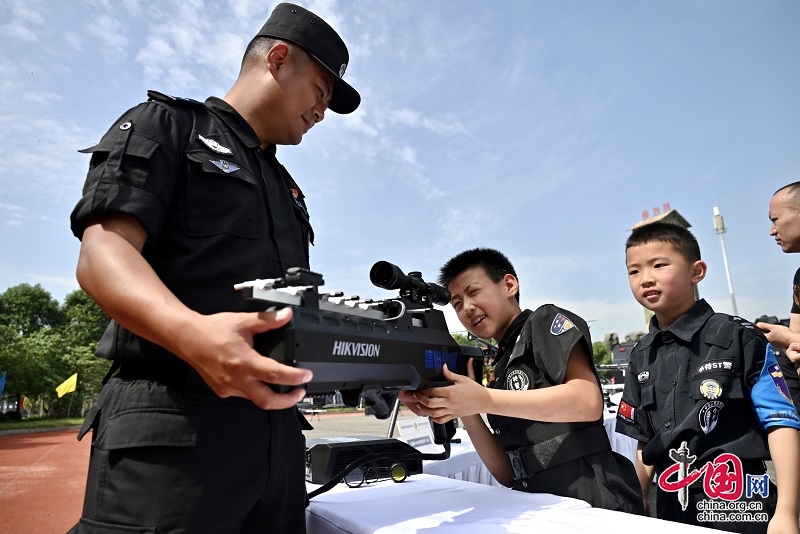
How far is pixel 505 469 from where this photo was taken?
2123 millimetres

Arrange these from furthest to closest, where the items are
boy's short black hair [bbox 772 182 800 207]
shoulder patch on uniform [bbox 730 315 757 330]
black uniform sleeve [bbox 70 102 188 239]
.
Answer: boy's short black hair [bbox 772 182 800 207] < shoulder patch on uniform [bbox 730 315 757 330] < black uniform sleeve [bbox 70 102 188 239]

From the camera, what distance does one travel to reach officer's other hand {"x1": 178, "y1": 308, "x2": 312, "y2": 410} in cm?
81

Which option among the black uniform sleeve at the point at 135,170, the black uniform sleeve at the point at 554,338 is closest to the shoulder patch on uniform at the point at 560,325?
the black uniform sleeve at the point at 554,338

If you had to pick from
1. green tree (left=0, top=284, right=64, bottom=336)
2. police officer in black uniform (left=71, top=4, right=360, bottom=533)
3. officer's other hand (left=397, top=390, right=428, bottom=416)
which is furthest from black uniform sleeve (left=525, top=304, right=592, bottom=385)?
green tree (left=0, top=284, right=64, bottom=336)

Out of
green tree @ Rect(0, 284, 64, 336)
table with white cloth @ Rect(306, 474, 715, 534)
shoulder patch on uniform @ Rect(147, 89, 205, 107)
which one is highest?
green tree @ Rect(0, 284, 64, 336)

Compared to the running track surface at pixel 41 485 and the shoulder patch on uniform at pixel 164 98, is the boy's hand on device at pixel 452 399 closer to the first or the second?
the shoulder patch on uniform at pixel 164 98

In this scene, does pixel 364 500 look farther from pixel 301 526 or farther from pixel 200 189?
pixel 200 189

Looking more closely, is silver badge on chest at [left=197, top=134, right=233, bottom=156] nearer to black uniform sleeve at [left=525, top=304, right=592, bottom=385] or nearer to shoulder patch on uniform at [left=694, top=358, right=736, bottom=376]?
black uniform sleeve at [left=525, top=304, right=592, bottom=385]

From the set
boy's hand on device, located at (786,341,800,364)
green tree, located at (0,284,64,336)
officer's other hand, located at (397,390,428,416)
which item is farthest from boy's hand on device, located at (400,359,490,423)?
green tree, located at (0,284,64,336)

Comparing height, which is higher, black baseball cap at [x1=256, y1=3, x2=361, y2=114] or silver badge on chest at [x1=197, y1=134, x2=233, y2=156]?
black baseball cap at [x1=256, y1=3, x2=361, y2=114]

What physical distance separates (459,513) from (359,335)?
0.86 meters

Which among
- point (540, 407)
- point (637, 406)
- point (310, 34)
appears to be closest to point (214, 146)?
point (310, 34)

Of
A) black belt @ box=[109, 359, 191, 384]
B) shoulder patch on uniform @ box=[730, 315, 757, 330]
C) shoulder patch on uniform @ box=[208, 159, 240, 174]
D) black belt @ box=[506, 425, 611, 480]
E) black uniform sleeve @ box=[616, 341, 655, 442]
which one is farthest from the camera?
black uniform sleeve @ box=[616, 341, 655, 442]

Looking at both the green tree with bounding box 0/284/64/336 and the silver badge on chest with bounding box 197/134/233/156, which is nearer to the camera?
the silver badge on chest with bounding box 197/134/233/156
